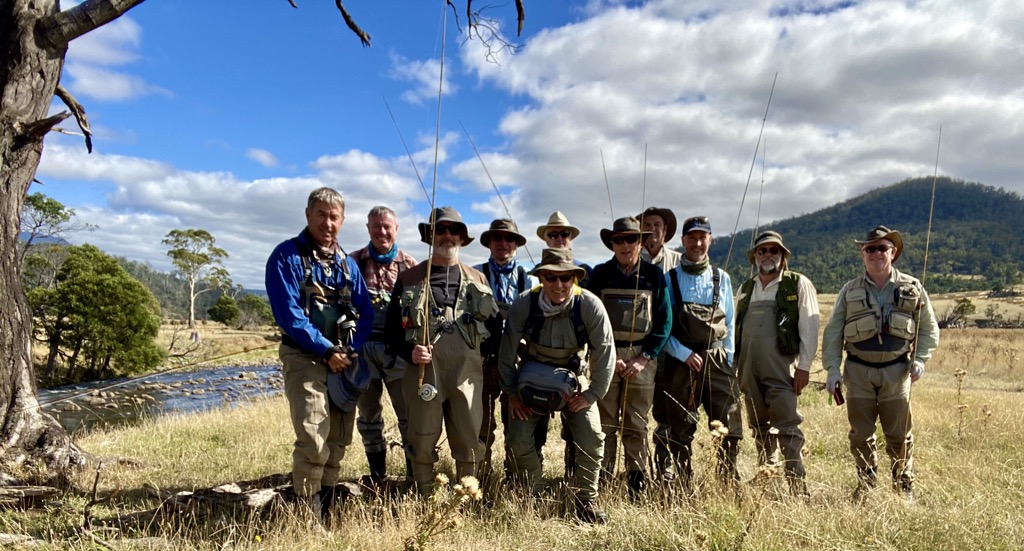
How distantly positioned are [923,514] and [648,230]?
290cm

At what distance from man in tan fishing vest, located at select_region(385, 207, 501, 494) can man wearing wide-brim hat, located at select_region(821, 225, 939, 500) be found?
2.92 meters

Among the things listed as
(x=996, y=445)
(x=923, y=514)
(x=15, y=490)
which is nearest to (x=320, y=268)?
(x=15, y=490)

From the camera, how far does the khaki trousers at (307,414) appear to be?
3820 millimetres

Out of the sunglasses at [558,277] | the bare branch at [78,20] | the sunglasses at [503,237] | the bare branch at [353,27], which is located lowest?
the sunglasses at [558,277]

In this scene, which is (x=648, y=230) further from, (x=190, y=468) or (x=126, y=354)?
(x=126, y=354)

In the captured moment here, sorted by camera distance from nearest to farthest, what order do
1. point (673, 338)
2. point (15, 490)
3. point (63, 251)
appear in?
point (15, 490)
point (673, 338)
point (63, 251)

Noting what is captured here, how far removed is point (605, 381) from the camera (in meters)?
4.18

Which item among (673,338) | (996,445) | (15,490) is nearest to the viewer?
(15,490)

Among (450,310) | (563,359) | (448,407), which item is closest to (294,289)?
(450,310)

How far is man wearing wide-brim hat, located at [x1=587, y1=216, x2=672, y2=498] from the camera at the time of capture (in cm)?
450

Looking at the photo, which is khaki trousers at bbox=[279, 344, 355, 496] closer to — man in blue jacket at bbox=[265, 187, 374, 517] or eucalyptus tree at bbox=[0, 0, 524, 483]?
man in blue jacket at bbox=[265, 187, 374, 517]

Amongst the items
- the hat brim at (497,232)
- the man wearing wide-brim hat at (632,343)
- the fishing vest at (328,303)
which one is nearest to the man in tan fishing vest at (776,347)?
the man wearing wide-brim hat at (632,343)

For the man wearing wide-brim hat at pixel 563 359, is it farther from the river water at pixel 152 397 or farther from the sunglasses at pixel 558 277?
the river water at pixel 152 397

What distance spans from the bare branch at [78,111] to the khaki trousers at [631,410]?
538 centimetres
